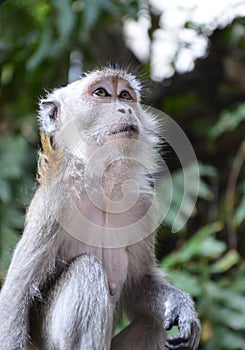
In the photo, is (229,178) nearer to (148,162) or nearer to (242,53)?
(242,53)

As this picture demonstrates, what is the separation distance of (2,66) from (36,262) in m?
4.60

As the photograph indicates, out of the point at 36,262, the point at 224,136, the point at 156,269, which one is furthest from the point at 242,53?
the point at 36,262

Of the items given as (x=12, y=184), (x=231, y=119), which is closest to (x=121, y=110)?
(x=12, y=184)

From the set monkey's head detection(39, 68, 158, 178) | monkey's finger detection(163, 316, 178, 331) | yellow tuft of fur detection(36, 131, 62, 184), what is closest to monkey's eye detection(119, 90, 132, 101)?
monkey's head detection(39, 68, 158, 178)

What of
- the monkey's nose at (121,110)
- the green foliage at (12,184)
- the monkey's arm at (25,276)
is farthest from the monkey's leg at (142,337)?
the green foliage at (12,184)

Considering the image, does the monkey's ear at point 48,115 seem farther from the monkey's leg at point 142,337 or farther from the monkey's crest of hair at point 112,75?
the monkey's leg at point 142,337

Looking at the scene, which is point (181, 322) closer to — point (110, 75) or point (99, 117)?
point (99, 117)

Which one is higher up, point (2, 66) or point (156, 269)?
point (2, 66)

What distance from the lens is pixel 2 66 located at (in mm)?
8844

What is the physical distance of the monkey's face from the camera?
5133 mm

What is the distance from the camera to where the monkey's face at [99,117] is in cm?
513

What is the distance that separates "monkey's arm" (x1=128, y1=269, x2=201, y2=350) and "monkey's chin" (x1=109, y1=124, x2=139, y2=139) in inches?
37.9

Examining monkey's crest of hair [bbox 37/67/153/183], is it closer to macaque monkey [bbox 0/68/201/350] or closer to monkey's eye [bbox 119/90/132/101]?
macaque monkey [bbox 0/68/201/350]

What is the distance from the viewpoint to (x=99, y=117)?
17.3 ft
